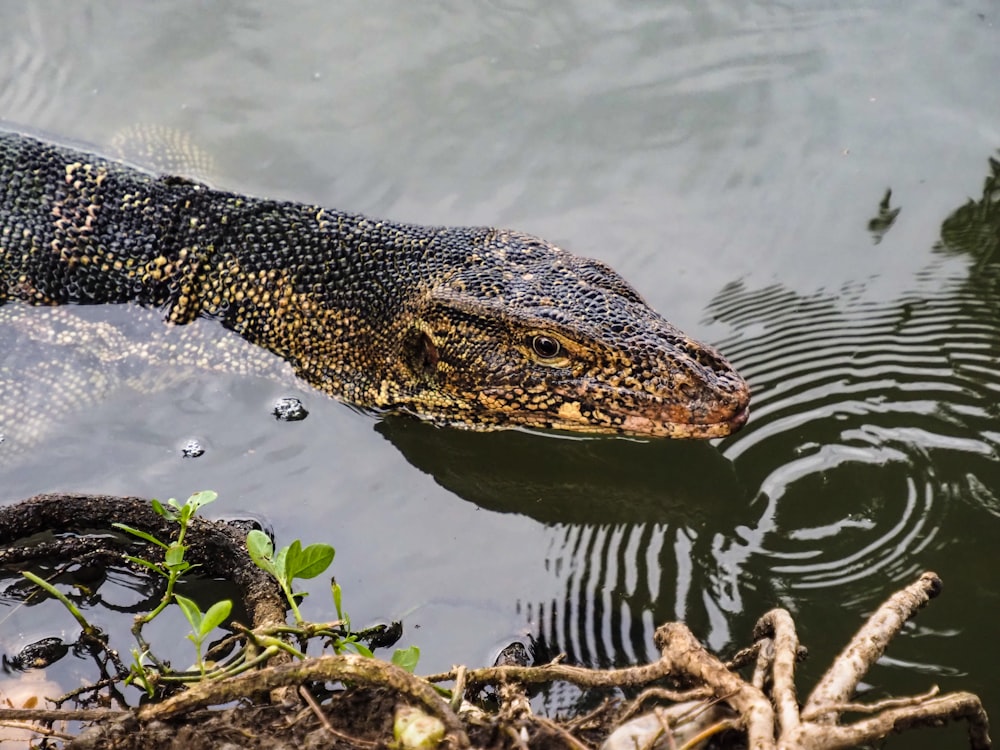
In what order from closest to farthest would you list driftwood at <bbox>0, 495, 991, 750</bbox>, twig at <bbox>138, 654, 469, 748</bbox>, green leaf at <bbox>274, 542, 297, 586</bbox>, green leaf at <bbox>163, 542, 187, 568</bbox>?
1. driftwood at <bbox>0, 495, 991, 750</bbox>
2. twig at <bbox>138, 654, 469, 748</bbox>
3. green leaf at <bbox>274, 542, 297, 586</bbox>
4. green leaf at <bbox>163, 542, 187, 568</bbox>

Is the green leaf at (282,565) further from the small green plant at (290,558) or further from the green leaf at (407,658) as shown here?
the green leaf at (407,658)

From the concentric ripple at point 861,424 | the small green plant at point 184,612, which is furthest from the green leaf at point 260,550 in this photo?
the concentric ripple at point 861,424

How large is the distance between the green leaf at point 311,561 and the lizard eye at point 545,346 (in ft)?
6.15

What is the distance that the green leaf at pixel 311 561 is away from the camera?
3.43 meters

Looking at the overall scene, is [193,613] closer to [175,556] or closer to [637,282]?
[175,556]

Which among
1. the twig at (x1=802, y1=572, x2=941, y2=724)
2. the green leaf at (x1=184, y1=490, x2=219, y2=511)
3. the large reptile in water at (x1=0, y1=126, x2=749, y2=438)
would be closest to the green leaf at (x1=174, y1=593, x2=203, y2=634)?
the green leaf at (x1=184, y1=490, x2=219, y2=511)

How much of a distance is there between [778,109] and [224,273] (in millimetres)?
4068

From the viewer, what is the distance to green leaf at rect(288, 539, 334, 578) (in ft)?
11.3

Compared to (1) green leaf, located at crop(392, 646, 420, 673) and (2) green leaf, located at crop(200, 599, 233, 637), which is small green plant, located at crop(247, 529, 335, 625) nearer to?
(2) green leaf, located at crop(200, 599, 233, 637)

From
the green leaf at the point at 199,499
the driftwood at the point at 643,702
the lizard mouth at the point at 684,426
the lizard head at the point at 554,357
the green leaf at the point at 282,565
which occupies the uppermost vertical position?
the lizard head at the point at 554,357

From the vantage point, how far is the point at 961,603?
14.6 feet

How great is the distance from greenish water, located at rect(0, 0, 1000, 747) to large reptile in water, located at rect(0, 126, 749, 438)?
1.09 feet

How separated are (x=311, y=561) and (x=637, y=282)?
3.31 metres

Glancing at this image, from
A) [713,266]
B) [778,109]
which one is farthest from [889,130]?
[713,266]
